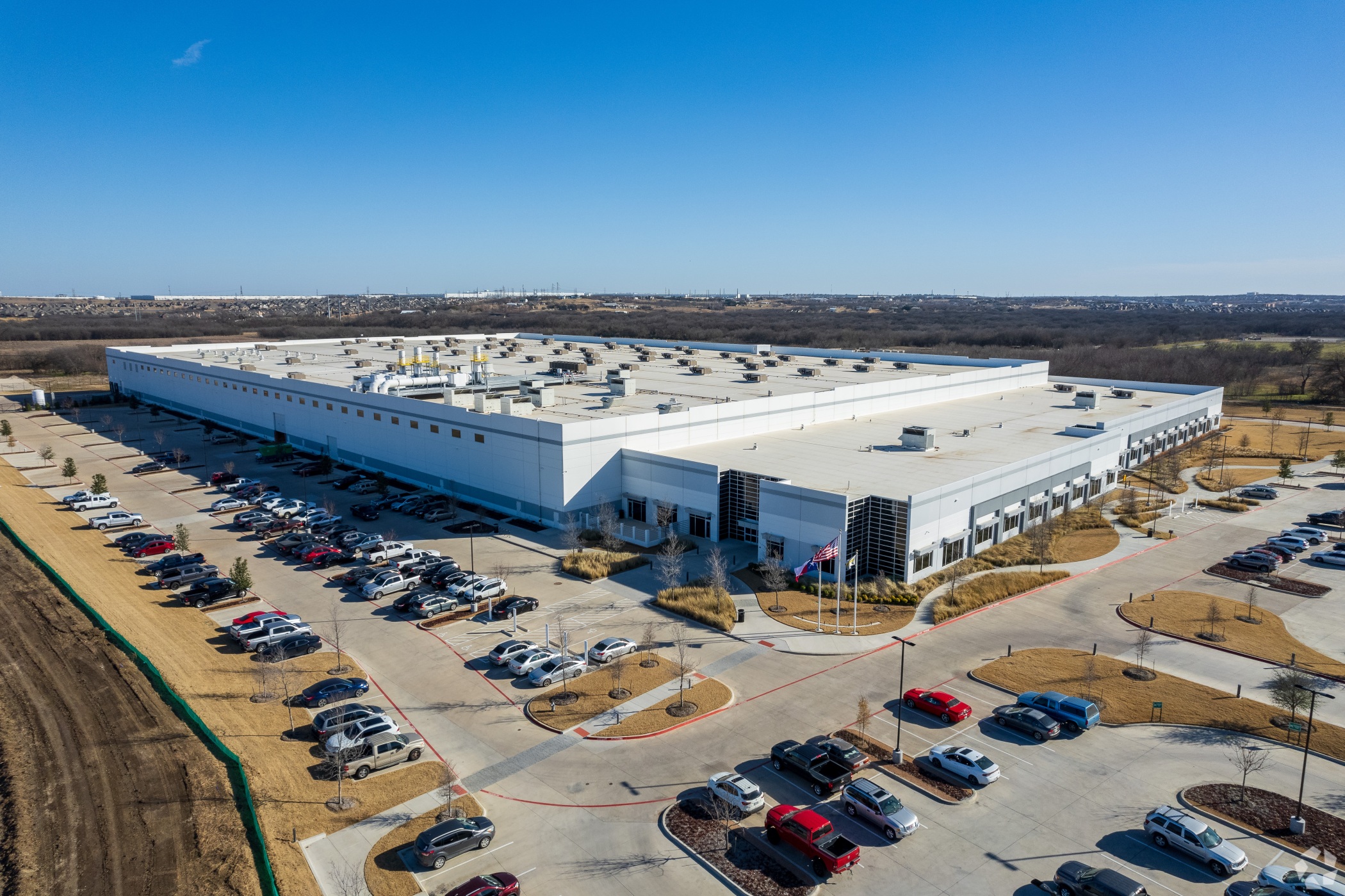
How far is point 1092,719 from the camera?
95.6ft

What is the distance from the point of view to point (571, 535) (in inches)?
1937

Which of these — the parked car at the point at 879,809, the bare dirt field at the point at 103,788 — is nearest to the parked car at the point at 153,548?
the bare dirt field at the point at 103,788

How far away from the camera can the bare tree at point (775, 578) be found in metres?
41.0

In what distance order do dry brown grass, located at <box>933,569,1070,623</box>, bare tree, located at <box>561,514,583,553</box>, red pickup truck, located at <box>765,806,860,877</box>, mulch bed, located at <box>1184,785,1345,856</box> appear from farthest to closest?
bare tree, located at <box>561,514,583,553</box>
dry brown grass, located at <box>933,569,1070,623</box>
mulch bed, located at <box>1184,785,1345,856</box>
red pickup truck, located at <box>765,806,860,877</box>

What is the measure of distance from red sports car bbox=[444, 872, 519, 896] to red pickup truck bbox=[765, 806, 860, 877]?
7.43m

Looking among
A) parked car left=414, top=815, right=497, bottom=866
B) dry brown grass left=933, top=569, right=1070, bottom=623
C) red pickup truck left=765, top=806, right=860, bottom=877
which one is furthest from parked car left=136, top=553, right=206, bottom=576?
dry brown grass left=933, top=569, right=1070, bottom=623

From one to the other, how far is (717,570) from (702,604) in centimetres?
237

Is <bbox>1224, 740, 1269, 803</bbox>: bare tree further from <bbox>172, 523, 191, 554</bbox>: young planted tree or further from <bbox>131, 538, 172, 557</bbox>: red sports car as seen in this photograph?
<bbox>131, 538, 172, 557</bbox>: red sports car

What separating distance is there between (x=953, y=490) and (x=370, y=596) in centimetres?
3310

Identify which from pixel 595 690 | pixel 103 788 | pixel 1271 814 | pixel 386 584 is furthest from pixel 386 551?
pixel 1271 814

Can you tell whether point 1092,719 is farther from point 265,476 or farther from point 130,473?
point 130,473

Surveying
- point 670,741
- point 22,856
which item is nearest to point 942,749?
point 670,741

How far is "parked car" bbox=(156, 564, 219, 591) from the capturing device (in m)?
43.4

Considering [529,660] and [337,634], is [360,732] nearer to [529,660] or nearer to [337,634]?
[529,660]
